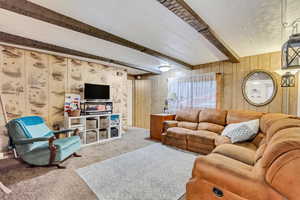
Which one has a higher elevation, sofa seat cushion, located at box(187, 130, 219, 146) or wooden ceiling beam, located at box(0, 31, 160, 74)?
wooden ceiling beam, located at box(0, 31, 160, 74)

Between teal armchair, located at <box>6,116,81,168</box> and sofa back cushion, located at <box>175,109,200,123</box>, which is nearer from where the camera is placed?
teal armchair, located at <box>6,116,81,168</box>

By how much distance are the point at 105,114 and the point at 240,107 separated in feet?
12.7

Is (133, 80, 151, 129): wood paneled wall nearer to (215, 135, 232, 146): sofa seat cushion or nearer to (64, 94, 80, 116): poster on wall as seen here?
(64, 94, 80, 116): poster on wall

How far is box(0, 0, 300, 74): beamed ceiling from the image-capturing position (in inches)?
68.1

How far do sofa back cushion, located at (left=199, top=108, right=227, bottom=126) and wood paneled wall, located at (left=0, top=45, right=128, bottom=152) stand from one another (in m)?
3.47

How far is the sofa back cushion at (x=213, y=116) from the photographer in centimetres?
363

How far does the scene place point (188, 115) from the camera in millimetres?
4277

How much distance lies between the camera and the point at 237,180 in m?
1.18

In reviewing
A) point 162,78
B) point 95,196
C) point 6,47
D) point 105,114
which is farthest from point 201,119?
point 6,47

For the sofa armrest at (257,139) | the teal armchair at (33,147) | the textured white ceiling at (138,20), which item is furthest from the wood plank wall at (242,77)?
the teal armchair at (33,147)

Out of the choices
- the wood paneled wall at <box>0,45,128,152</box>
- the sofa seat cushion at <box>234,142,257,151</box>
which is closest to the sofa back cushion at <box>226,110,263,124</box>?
the sofa seat cushion at <box>234,142,257,151</box>

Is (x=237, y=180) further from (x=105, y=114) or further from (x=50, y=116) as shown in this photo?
(x=50, y=116)

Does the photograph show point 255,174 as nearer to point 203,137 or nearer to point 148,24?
point 203,137

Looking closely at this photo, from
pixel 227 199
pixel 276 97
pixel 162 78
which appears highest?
pixel 162 78
